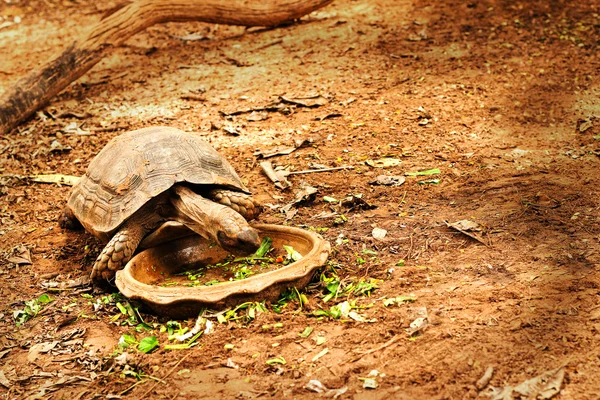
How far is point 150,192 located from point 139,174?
21cm

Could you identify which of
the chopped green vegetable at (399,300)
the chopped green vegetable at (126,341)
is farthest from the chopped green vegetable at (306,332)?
the chopped green vegetable at (126,341)

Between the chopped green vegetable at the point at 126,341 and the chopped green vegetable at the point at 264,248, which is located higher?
the chopped green vegetable at the point at 264,248

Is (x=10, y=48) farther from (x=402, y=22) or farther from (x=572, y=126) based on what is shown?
(x=572, y=126)

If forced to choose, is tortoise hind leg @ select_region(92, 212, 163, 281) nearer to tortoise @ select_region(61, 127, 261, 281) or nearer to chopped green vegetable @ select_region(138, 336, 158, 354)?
tortoise @ select_region(61, 127, 261, 281)

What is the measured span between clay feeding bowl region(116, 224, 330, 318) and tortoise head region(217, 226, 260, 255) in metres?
0.20

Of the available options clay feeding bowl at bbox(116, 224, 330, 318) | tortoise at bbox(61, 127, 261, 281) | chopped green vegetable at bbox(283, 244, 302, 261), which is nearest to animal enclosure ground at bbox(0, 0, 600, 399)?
clay feeding bowl at bbox(116, 224, 330, 318)

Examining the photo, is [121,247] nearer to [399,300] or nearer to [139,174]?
[139,174]

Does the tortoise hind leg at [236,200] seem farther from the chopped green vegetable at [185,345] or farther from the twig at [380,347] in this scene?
the twig at [380,347]

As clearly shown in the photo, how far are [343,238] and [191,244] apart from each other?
3.93ft

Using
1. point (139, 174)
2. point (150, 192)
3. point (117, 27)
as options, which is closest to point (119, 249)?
point (150, 192)

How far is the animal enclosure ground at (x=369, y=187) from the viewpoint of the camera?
381 centimetres

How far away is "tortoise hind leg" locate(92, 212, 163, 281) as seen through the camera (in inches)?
195

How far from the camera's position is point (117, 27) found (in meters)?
9.27

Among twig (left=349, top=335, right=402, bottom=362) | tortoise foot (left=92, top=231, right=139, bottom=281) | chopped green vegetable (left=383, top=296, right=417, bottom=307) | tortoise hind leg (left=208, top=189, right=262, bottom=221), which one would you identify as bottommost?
chopped green vegetable (left=383, top=296, right=417, bottom=307)
